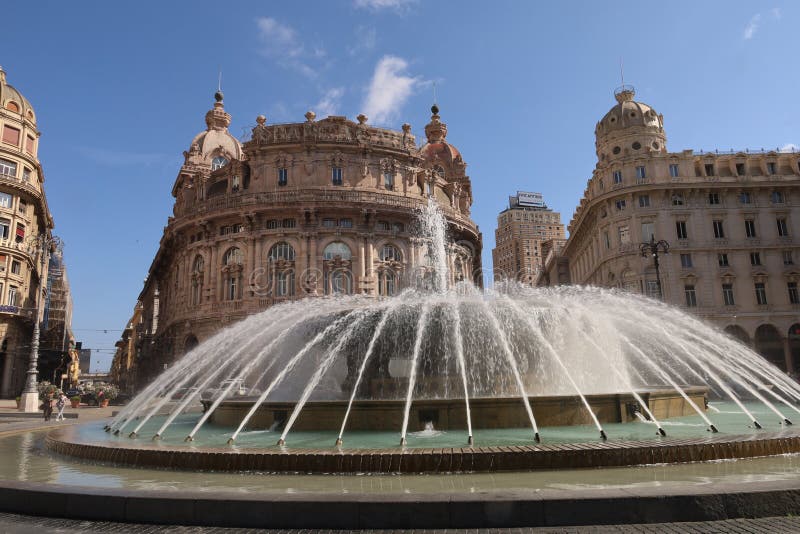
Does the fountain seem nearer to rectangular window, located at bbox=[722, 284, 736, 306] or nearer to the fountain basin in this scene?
the fountain basin

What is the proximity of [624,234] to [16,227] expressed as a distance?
4791 cm

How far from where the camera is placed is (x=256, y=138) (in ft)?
154

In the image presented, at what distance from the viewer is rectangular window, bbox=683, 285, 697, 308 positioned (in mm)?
44000

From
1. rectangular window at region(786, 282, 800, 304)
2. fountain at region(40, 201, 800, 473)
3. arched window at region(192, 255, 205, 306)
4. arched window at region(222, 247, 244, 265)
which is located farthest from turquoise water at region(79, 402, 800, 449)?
rectangular window at region(786, 282, 800, 304)

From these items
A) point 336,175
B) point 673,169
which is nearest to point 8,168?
point 336,175

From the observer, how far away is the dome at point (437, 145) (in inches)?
2482

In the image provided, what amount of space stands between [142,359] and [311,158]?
35.4 meters

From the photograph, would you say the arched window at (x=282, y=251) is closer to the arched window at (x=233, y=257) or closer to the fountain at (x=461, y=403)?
the arched window at (x=233, y=257)

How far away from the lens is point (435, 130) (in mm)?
67000

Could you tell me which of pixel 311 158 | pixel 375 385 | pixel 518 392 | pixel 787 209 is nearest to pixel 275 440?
pixel 375 385

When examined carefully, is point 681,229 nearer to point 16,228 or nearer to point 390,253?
point 390,253

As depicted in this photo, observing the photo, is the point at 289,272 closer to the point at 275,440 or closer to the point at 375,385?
the point at 375,385

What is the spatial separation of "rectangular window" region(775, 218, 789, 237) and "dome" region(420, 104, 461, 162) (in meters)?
30.7

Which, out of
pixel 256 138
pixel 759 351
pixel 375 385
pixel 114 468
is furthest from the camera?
pixel 256 138
